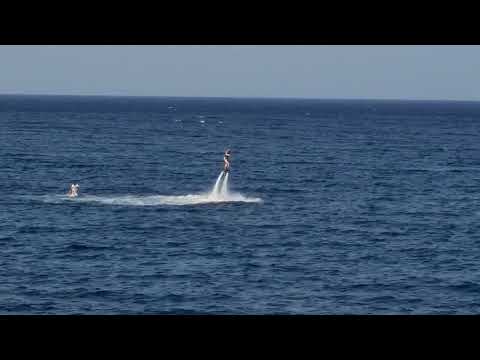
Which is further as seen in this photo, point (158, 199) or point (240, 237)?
point (158, 199)

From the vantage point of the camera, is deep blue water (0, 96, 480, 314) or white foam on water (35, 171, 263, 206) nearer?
deep blue water (0, 96, 480, 314)

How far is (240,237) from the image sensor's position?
6178cm

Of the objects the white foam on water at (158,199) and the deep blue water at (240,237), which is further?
the white foam on water at (158,199)

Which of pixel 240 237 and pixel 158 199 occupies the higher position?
pixel 240 237

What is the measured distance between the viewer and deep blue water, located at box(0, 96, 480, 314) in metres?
43.9

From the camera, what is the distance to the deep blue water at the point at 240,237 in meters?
43.9
